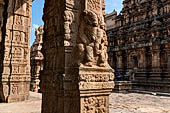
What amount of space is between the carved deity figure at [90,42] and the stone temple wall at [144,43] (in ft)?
43.0

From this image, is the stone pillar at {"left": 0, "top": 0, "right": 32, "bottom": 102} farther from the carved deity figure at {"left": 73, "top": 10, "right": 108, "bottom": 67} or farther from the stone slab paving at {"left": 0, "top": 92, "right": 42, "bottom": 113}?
the carved deity figure at {"left": 73, "top": 10, "right": 108, "bottom": 67}

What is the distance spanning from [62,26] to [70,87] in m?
1.13

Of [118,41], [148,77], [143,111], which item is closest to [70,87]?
[143,111]

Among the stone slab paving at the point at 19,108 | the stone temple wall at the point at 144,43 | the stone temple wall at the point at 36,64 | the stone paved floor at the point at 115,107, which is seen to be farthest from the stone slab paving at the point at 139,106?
the stone temple wall at the point at 144,43

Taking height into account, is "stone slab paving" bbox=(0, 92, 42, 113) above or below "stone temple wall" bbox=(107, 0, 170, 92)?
below

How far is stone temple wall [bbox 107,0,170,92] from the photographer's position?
1661 centimetres

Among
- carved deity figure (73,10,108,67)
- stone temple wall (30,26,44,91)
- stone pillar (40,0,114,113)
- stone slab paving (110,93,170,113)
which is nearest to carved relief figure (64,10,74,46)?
stone pillar (40,0,114,113)

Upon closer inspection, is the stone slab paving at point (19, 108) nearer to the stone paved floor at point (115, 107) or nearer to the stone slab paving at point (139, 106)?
the stone paved floor at point (115, 107)

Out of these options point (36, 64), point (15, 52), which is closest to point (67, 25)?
point (15, 52)

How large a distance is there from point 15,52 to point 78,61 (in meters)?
4.28

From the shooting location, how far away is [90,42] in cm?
290

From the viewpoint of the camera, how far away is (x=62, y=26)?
9.67ft

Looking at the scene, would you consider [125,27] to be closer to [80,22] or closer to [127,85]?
[127,85]

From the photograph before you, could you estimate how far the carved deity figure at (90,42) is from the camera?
282 centimetres
